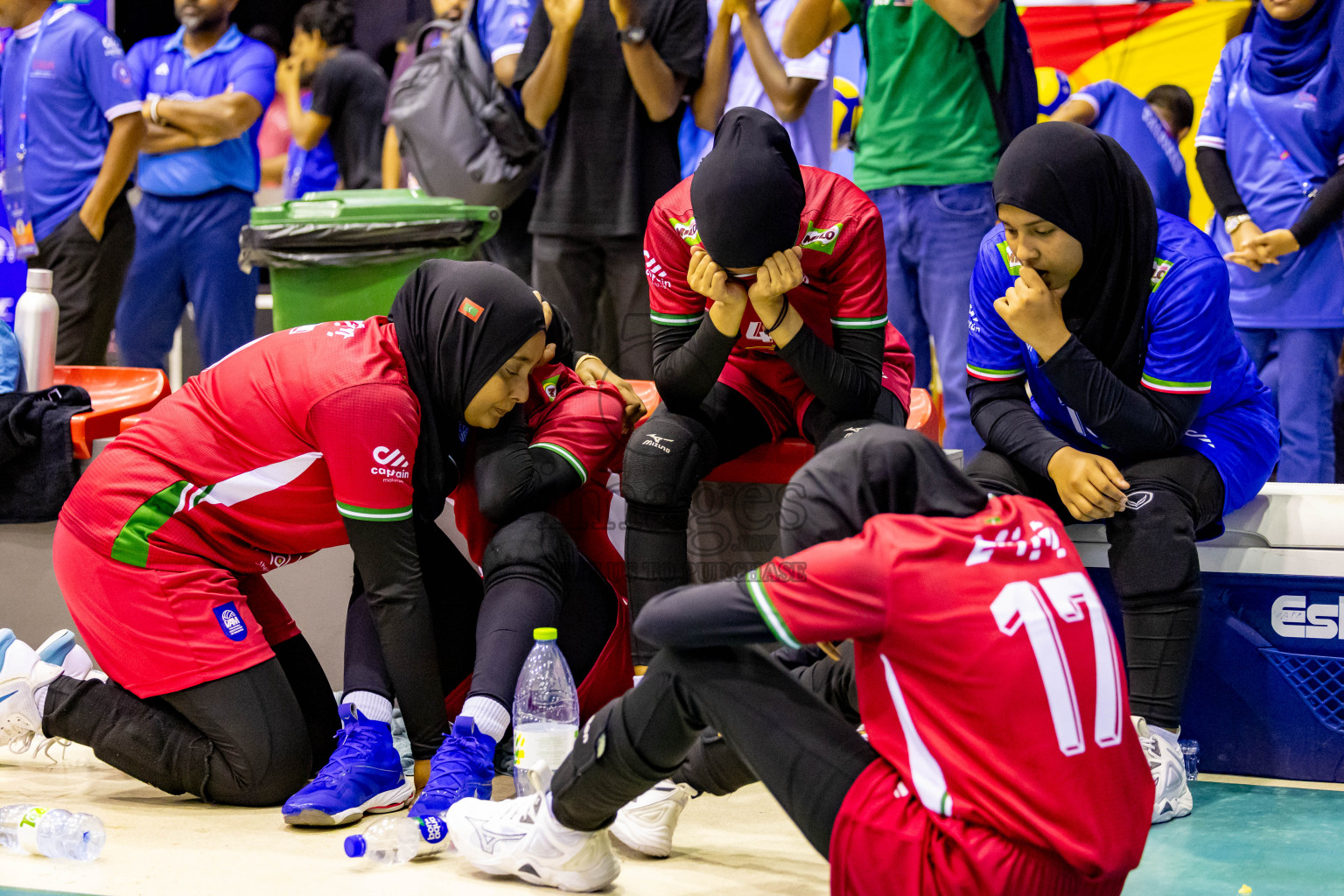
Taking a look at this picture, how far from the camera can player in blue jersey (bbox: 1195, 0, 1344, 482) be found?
395 cm

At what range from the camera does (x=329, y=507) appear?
2742 mm

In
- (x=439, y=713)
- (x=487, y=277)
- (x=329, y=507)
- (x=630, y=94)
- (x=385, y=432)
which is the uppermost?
(x=630, y=94)

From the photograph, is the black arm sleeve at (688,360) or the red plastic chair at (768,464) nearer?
the black arm sleeve at (688,360)

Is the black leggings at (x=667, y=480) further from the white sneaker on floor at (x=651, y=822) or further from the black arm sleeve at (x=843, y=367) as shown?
the white sneaker on floor at (x=651, y=822)

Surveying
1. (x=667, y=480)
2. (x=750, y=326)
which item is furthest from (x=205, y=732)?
(x=750, y=326)

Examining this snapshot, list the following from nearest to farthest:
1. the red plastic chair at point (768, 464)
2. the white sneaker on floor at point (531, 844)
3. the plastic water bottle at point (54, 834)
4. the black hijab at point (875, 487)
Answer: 1. the black hijab at point (875, 487)
2. the white sneaker on floor at point (531, 844)
3. the plastic water bottle at point (54, 834)
4. the red plastic chair at point (768, 464)

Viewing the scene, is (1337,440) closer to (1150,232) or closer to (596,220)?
(1150,232)

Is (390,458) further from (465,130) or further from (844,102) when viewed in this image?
(844,102)

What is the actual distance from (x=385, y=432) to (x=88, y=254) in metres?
2.87

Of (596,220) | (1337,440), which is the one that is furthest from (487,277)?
(1337,440)

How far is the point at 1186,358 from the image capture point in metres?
2.68

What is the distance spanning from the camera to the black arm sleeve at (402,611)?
102 inches

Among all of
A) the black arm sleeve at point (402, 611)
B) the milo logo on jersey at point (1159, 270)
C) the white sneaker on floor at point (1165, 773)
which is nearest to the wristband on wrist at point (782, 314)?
the milo logo on jersey at point (1159, 270)

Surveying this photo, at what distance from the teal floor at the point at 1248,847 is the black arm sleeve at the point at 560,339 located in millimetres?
1597
